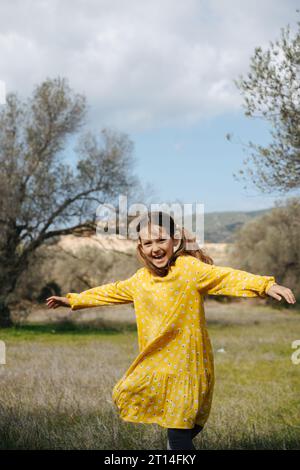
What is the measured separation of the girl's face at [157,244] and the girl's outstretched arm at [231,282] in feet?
0.74

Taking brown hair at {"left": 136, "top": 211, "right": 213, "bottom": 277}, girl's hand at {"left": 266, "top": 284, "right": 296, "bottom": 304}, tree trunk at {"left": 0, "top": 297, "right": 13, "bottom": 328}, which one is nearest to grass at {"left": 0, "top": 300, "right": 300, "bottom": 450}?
brown hair at {"left": 136, "top": 211, "right": 213, "bottom": 277}

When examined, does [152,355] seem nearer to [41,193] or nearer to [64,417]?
[64,417]

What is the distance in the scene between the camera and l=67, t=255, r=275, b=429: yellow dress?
5.11 metres

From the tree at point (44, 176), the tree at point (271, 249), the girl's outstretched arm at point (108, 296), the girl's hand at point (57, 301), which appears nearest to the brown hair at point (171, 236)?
the girl's outstretched arm at point (108, 296)

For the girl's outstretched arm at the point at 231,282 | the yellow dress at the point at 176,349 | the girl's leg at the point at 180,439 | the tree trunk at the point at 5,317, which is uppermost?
the girl's outstretched arm at the point at 231,282

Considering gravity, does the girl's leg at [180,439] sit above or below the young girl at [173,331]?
below

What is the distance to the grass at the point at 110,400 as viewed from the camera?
6.75m

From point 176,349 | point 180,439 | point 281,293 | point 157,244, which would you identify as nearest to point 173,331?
point 176,349

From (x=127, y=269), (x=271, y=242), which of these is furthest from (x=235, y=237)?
(x=127, y=269)

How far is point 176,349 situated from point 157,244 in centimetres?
85

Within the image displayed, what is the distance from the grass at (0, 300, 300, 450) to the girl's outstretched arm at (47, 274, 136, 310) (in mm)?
1634

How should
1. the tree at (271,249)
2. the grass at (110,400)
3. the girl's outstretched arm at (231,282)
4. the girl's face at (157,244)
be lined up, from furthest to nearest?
the tree at (271,249) < the grass at (110,400) < the girl's face at (157,244) < the girl's outstretched arm at (231,282)

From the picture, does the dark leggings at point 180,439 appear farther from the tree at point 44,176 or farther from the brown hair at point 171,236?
the tree at point 44,176

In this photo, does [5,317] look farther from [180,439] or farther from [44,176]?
[180,439]
